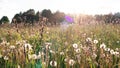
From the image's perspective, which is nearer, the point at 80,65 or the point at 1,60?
the point at 80,65

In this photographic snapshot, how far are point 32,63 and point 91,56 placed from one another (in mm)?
691

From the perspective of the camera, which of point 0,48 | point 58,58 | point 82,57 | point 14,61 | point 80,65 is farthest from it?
point 0,48

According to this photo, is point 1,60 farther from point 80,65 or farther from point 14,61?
point 80,65

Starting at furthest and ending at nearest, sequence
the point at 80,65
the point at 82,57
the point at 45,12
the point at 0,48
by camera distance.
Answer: the point at 45,12 → the point at 0,48 → the point at 82,57 → the point at 80,65

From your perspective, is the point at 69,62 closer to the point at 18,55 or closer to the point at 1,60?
the point at 18,55

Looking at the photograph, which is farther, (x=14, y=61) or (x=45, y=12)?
(x=45, y=12)

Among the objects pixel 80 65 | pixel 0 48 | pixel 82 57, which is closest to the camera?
pixel 80 65

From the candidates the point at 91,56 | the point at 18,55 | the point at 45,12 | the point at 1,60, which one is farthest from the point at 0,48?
the point at 45,12

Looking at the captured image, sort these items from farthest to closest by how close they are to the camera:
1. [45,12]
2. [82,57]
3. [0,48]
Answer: [45,12], [0,48], [82,57]

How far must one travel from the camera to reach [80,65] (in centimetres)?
311

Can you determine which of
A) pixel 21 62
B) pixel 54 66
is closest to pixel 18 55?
pixel 21 62

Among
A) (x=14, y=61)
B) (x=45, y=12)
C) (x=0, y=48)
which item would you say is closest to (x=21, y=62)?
(x=14, y=61)

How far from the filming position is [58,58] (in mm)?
3811

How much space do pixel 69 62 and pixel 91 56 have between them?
1.17 ft
